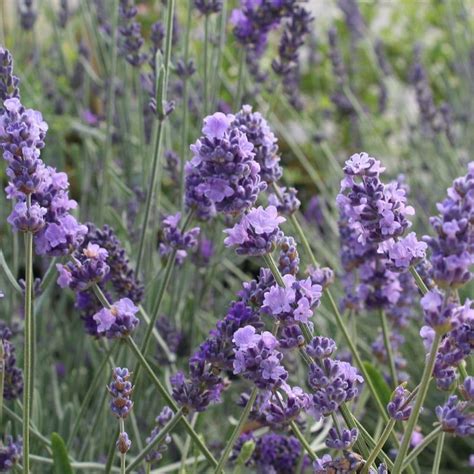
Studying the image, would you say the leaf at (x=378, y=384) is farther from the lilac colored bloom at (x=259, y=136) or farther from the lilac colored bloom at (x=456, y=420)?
the lilac colored bloom at (x=456, y=420)

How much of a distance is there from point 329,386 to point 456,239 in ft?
0.87

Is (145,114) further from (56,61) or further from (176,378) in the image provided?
(176,378)

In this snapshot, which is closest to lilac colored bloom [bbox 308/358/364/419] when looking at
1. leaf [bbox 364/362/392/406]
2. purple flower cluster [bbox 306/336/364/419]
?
purple flower cluster [bbox 306/336/364/419]

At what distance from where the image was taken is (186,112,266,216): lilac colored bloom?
1.03m

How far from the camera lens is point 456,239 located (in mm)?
852

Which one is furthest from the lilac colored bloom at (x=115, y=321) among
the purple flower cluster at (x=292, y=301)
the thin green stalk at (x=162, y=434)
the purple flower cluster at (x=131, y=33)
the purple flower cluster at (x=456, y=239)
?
the purple flower cluster at (x=131, y=33)

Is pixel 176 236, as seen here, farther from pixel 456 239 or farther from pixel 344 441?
pixel 456 239

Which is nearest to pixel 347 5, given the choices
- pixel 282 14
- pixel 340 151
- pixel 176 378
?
pixel 340 151

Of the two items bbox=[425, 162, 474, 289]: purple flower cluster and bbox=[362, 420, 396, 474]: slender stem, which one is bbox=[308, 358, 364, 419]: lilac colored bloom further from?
bbox=[425, 162, 474, 289]: purple flower cluster

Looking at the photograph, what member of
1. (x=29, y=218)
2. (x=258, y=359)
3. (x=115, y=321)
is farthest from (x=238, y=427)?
(x=29, y=218)

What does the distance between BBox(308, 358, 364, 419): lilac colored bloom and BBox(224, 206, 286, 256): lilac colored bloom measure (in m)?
0.15

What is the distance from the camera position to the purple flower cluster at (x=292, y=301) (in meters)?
1.02

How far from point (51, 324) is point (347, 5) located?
4.89 ft

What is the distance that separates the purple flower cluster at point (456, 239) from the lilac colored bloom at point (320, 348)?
210 mm
